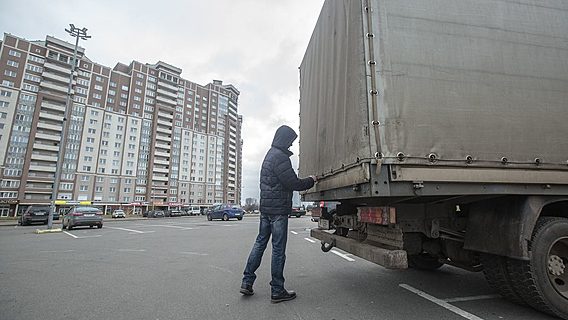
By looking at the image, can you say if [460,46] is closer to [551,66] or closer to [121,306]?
[551,66]

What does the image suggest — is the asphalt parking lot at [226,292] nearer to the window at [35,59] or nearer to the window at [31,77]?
the window at [31,77]

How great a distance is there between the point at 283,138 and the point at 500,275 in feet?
9.41

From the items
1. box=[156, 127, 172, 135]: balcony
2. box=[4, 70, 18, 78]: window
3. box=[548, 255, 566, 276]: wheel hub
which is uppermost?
box=[4, 70, 18, 78]: window

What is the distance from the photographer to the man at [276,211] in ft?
11.5

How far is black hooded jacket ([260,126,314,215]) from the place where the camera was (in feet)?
11.9

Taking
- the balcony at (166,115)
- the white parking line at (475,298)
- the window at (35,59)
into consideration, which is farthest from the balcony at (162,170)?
the white parking line at (475,298)

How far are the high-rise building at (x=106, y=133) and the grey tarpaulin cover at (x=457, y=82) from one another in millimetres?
73517

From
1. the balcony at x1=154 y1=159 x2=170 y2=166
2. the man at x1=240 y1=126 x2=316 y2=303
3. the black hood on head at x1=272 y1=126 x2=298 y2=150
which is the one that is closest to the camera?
the man at x1=240 y1=126 x2=316 y2=303

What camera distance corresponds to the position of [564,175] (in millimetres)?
2859

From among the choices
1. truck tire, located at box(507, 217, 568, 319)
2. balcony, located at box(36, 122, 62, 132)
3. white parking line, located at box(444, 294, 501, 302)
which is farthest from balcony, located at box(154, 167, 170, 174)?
truck tire, located at box(507, 217, 568, 319)

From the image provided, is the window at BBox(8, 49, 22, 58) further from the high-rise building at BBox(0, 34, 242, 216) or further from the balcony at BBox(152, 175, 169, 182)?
the balcony at BBox(152, 175, 169, 182)

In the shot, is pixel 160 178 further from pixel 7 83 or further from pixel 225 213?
pixel 225 213

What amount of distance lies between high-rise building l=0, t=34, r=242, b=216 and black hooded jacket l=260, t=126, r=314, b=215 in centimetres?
7232

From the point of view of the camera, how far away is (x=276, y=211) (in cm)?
362
